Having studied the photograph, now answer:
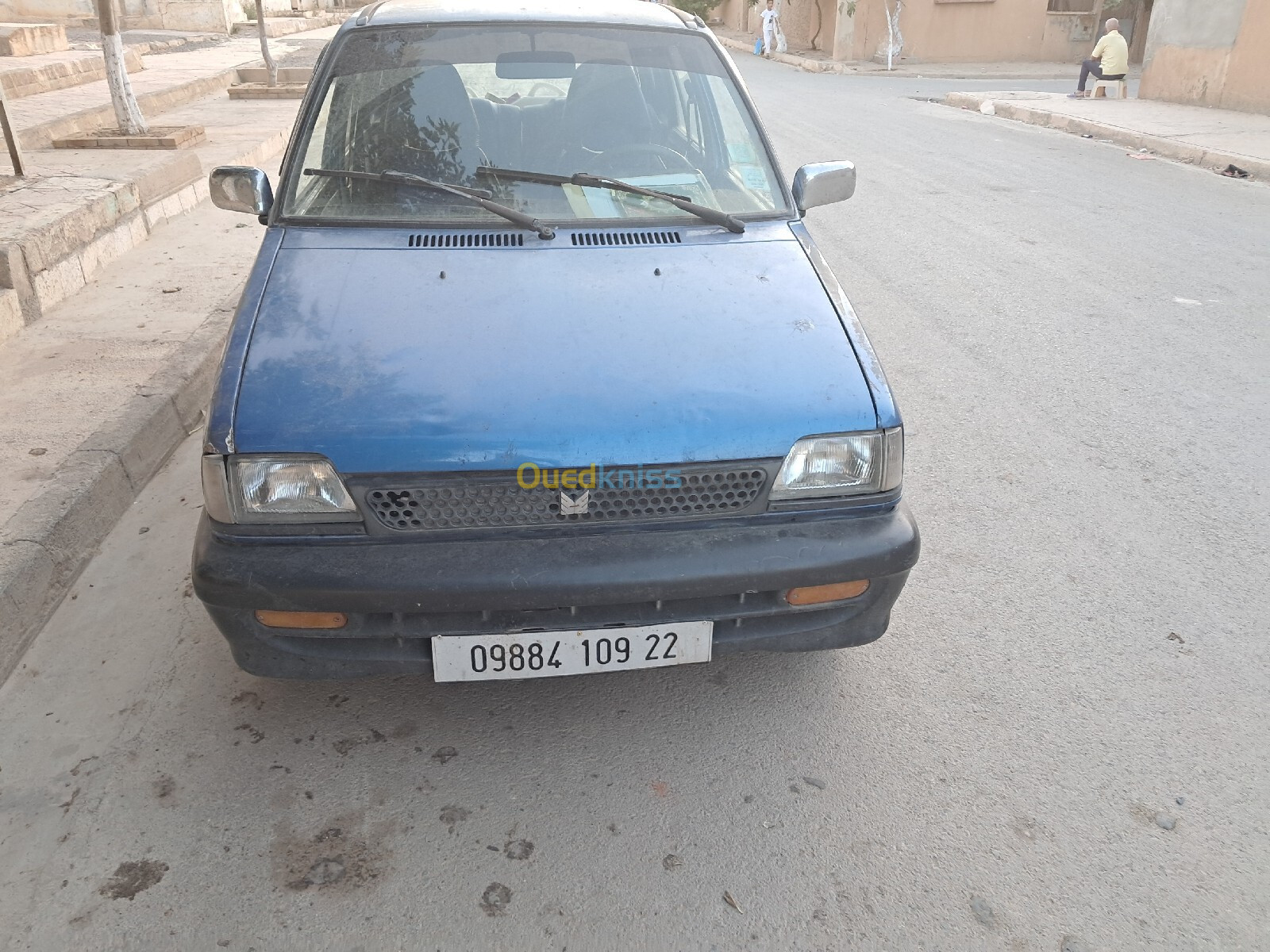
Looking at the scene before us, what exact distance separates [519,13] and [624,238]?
44.6 inches

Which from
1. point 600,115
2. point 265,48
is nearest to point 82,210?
point 600,115

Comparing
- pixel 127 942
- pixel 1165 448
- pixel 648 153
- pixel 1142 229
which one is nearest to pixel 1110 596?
pixel 1165 448

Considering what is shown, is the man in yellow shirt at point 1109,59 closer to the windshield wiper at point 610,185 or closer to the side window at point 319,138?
the windshield wiper at point 610,185

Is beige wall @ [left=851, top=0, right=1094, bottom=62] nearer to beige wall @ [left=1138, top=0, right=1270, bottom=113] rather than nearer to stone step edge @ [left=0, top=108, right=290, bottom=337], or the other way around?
beige wall @ [left=1138, top=0, right=1270, bottom=113]

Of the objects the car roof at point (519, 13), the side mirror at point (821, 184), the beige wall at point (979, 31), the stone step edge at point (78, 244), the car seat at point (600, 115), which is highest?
the beige wall at point (979, 31)

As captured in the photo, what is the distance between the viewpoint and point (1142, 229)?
308 inches

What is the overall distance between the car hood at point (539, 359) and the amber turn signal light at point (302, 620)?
1.13 ft

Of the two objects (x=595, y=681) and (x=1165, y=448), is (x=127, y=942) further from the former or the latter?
(x=1165, y=448)

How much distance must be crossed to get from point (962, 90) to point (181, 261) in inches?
704

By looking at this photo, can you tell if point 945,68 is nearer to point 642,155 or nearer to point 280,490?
point 642,155

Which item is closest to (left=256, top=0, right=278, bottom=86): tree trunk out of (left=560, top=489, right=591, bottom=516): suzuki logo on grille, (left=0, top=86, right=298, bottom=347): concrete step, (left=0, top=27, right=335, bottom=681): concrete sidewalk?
(left=0, top=86, right=298, bottom=347): concrete step

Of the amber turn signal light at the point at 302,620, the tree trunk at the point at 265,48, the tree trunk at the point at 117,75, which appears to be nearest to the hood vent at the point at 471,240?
the amber turn signal light at the point at 302,620

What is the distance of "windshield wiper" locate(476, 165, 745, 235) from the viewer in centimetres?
300

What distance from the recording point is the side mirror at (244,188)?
322 centimetres
